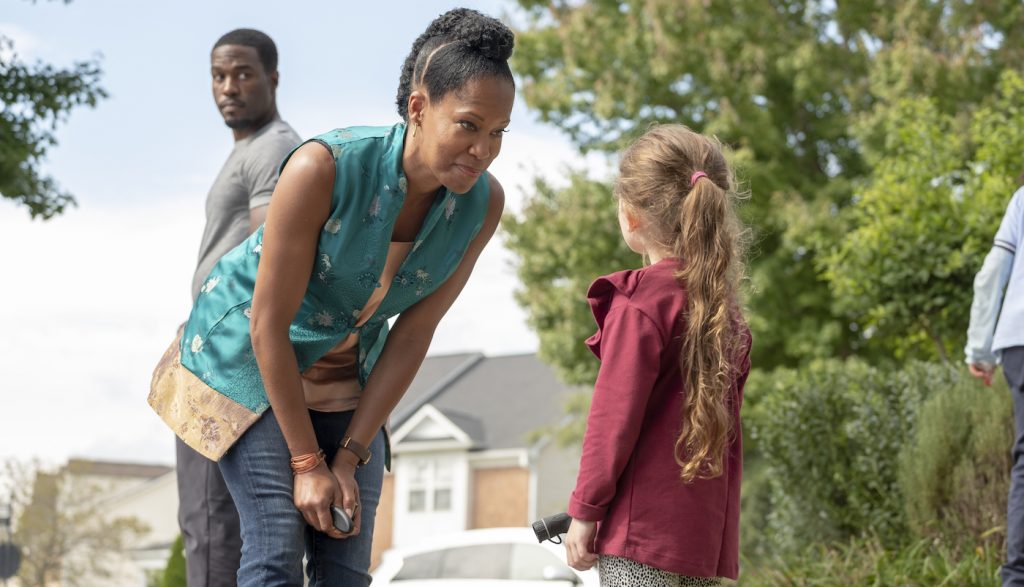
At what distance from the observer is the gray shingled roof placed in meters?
34.1

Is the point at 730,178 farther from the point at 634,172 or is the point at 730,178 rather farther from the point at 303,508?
the point at 303,508

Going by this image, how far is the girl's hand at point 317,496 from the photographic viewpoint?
8.11ft

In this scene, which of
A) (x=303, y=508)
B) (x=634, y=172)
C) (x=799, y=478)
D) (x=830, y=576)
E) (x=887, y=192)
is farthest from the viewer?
(x=887, y=192)

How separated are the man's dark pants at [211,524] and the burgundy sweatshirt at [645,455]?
3.83ft

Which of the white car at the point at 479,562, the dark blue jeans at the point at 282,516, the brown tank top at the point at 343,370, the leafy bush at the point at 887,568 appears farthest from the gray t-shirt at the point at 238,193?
the white car at the point at 479,562

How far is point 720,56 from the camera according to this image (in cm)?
1747

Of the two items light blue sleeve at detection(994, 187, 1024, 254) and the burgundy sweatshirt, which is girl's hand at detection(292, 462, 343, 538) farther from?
light blue sleeve at detection(994, 187, 1024, 254)

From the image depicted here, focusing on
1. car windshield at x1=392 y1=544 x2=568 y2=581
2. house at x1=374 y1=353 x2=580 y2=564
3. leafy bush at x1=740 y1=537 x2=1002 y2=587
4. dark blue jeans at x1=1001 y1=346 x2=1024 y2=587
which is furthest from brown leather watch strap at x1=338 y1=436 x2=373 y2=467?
house at x1=374 y1=353 x2=580 y2=564

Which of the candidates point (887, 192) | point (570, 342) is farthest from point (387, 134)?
point (570, 342)

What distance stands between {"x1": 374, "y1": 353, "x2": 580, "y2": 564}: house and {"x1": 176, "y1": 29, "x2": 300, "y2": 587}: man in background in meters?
28.6

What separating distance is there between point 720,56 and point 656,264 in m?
15.3

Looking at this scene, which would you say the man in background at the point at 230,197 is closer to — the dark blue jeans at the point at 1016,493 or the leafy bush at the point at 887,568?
the dark blue jeans at the point at 1016,493

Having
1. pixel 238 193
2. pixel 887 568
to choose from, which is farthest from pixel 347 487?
pixel 887 568

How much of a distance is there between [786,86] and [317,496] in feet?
57.1
